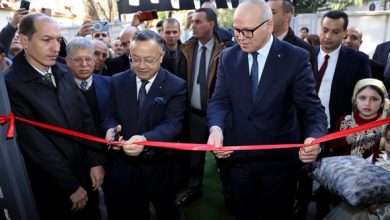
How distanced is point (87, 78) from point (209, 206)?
2.09 m

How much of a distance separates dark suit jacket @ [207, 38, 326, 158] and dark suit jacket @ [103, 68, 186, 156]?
0.30 meters

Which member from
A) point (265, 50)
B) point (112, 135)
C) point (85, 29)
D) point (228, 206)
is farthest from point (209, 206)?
point (85, 29)

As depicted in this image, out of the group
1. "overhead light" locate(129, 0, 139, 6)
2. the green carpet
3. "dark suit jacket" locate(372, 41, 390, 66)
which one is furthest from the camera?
Answer: "overhead light" locate(129, 0, 139, 6)

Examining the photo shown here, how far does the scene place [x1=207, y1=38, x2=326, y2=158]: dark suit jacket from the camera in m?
2.38

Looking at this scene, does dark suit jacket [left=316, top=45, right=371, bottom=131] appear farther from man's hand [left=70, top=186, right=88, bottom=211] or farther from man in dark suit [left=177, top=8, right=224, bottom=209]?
man's hand [left=70, top=186, right=88, bottom=211]

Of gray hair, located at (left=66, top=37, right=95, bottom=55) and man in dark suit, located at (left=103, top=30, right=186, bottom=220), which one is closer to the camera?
man in dark suit, located at (left=103, top=30, right=186, bottom=220)

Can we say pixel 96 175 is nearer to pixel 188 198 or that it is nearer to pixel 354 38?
pixel 188 198

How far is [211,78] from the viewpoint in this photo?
13.3 ft

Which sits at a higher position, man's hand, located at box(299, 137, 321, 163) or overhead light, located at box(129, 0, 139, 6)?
overhead light, located at box(129, 0, 139, 6)

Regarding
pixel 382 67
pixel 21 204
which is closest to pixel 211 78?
pixel 382 67

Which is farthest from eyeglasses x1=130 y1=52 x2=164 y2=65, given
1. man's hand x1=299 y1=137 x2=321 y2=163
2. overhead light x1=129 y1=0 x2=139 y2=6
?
overhead light x1=129 y1=0 x2=139 y2=6

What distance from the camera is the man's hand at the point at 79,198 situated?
2516 mm

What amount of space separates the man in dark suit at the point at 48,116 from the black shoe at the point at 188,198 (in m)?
1.51

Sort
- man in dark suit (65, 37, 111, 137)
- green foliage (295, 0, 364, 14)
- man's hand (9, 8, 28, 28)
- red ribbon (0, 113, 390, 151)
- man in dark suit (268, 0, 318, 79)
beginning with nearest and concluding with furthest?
red ribbon (0, 113, 390, 151) → man in dark suit (65, 37, 111, 137) → man in dark suit (268, 0, 318, 79) → man's hand (9, 8, 28, 28) → green foliage (295, 0, 364, 14)
